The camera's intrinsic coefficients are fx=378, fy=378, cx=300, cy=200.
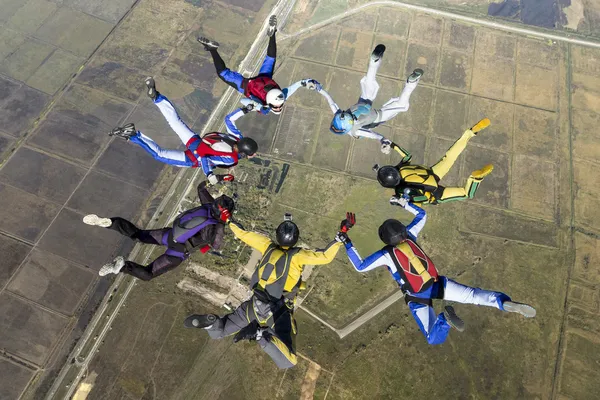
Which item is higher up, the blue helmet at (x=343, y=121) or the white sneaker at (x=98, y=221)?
the blue helmet at (x=343, y=121)

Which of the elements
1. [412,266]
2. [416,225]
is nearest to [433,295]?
[412,266]

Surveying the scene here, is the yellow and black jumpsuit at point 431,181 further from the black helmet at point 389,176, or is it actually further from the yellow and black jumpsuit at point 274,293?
the yellow and black jumpsuit at point 274,293

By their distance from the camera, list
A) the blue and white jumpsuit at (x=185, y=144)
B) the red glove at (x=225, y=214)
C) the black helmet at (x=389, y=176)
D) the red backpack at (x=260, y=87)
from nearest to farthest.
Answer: the red glove at (x=225, y=214) < the black helmet at (x=389, y=176) < the blue and white jumpsuit at (x=185, y=144) < the red backpack at (x=260, y=87)

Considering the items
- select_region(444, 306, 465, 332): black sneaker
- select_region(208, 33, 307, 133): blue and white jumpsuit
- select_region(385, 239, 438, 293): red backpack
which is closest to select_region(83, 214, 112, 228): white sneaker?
select_region(208, 33, 307, 133): blue and white jumpsuit

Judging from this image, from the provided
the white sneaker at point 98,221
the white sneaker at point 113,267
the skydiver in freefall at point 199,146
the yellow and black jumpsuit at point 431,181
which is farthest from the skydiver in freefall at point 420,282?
the white sneaker at point 98,221

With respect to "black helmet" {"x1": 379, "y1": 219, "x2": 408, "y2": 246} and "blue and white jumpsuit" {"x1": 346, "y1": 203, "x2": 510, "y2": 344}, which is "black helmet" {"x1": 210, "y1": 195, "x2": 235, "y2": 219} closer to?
"blue and white jumpsuit" {"x1": 346, "y1": 203, "x2": 510, "y2": 344}

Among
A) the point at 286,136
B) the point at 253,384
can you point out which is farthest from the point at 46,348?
the point at 286,136

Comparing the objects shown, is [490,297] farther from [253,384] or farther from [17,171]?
[17,171]

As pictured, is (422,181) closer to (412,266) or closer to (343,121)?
(412,266)
